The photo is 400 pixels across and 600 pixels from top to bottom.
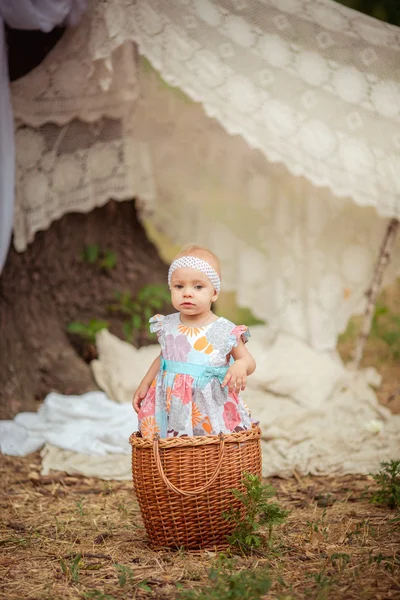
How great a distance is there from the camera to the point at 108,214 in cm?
562

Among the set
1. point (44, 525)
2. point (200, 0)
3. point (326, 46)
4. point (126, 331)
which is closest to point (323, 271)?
point (126, 331)

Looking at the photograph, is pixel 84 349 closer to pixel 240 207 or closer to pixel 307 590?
pixel 240 207

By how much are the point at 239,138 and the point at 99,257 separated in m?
1.47

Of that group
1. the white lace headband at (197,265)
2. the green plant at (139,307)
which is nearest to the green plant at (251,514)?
the white lace headband at (197,265)

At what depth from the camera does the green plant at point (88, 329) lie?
520cm

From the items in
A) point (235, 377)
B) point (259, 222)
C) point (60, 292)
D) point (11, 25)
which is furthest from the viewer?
point (259, 222)

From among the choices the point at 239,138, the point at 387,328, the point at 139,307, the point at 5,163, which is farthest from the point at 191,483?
the point at 387,328

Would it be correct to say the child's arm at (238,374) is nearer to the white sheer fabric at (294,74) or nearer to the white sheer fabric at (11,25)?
the white sheer fabric at (294,74)

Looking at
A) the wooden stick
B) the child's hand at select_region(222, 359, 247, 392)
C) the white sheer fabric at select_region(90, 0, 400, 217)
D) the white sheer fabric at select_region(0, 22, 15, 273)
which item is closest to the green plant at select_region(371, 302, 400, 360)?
the wooden stick

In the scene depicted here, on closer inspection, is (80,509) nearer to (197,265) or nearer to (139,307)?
(197,265)

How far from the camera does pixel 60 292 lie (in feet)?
17.2

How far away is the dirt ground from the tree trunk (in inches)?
51.8

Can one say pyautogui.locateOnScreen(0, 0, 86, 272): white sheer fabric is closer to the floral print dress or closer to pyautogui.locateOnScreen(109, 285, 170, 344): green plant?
pyautogui.locateOnScreen(109, 285, 170, 344): green plant

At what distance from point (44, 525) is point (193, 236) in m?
3.18
